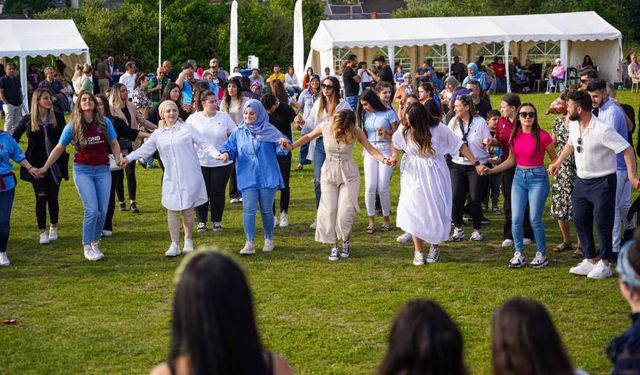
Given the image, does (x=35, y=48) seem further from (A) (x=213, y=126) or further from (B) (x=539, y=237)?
(B) (x=539, y=237)

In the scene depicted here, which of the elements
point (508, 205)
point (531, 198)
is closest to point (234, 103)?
point (508, 205)

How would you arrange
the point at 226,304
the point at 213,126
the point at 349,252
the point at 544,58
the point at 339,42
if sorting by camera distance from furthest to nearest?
Result: the point at 544,58 < the point at 339,42 < the point at 213,126 < the point at 349,252 < the point at 226,304

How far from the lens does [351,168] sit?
1082 cm

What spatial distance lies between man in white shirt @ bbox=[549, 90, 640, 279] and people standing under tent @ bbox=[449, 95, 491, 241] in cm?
184

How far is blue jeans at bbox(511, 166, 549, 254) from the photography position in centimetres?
1001

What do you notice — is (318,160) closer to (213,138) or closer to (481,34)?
(213,138)

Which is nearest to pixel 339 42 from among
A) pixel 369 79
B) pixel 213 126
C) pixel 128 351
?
pixel 369 79

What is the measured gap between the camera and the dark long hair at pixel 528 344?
337cm

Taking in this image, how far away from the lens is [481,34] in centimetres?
3669

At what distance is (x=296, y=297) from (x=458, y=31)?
1144 inches

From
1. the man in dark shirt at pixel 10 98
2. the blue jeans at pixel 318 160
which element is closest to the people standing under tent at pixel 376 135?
the blue jeans at pixel 318 160

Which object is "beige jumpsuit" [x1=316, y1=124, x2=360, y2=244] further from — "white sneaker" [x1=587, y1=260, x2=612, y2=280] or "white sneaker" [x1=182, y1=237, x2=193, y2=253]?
"white sneaker" [x1=587, y1=260, x2=612, y2=280]

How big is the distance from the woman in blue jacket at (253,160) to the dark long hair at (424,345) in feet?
24.9

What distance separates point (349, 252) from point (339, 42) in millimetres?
25819
